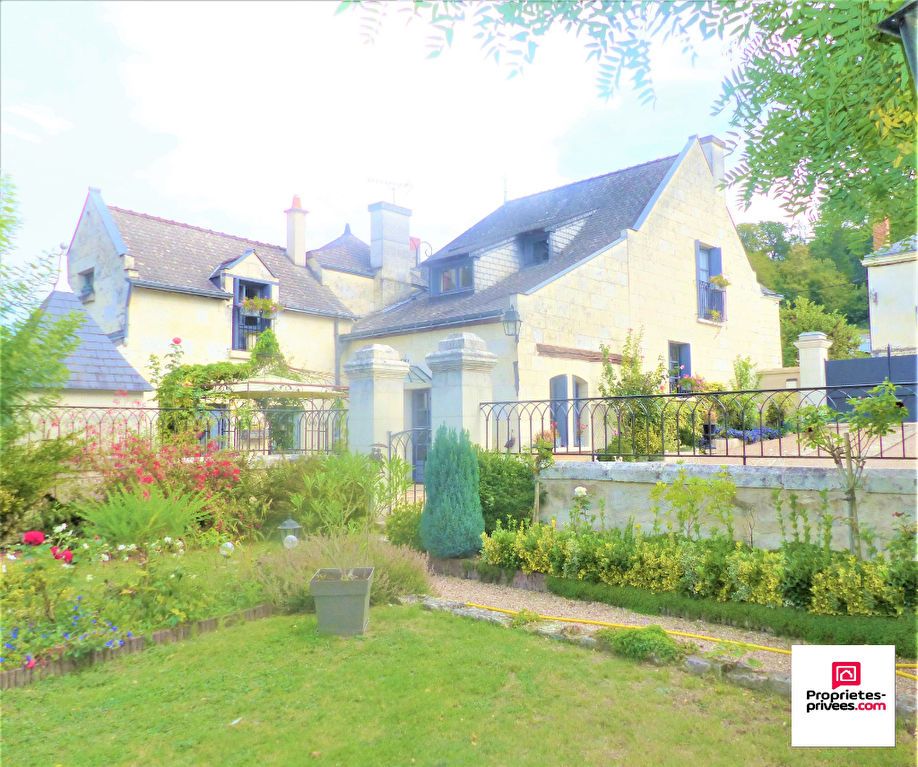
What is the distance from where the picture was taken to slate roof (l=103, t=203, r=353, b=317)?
15406 millimetres

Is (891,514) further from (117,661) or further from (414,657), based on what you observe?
(117,661)

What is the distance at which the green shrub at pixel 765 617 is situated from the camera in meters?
Result: 4.23

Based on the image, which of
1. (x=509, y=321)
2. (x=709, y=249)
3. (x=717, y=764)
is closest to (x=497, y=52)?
(x=717, y=764)

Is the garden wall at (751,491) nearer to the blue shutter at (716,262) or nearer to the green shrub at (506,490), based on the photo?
the green shrub at (506,490)

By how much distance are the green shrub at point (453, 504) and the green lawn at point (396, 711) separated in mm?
2512

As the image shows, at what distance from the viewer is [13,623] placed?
14.6 ft

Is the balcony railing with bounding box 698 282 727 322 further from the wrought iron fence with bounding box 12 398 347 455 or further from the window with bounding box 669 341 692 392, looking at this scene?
the wrought iron fence with bounding box 12 398 347 455

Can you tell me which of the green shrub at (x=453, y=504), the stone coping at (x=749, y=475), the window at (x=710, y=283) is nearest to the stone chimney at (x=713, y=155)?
the window at (x=710, y=283)

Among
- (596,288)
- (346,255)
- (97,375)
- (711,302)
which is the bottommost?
(97,375)

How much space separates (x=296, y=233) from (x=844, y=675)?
19442 millimetres

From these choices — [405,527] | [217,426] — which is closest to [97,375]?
[217,426]

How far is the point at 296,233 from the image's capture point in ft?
65.6

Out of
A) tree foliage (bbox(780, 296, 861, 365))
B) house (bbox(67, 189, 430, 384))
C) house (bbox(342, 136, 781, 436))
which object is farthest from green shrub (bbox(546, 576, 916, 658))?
tree foliage (bbox(780, 296, 861, 365))

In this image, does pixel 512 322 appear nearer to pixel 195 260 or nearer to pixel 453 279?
pixel 453 279
